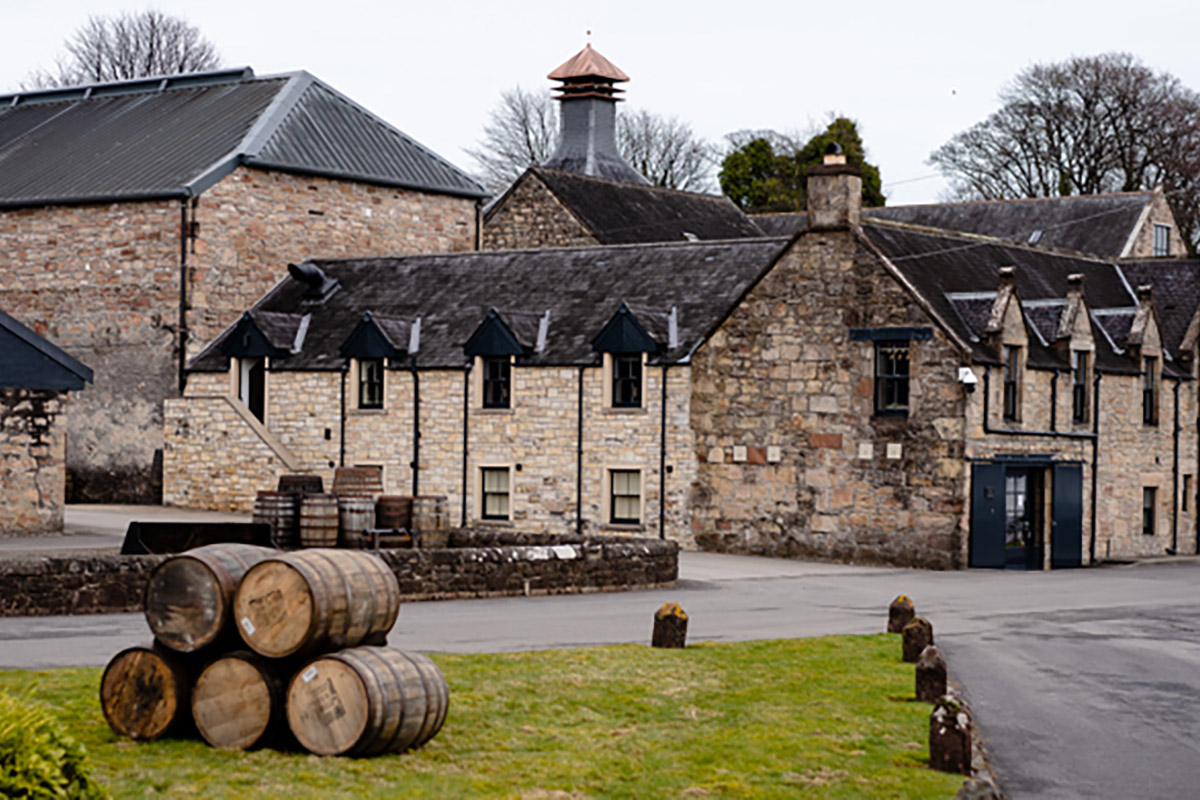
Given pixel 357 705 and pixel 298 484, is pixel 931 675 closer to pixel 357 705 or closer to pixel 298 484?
pixel 357 705

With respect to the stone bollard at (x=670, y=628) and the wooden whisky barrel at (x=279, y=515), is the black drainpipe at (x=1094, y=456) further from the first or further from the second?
the stone bollard at (x=670, y=628)

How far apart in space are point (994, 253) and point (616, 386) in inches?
347

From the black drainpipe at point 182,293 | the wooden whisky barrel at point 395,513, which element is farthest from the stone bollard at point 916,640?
the black drainpipe at point 182,293

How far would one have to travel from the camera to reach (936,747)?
11.3m

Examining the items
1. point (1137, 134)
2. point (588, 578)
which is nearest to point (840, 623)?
point (588, 578)

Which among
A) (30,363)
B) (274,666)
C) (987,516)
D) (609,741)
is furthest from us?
(987,516)

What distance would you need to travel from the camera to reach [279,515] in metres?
28.2

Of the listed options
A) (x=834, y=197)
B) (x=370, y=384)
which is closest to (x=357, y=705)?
(x=834, y=197)

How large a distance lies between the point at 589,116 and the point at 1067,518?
3328cm

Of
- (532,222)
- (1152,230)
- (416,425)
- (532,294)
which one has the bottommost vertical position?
(416,425)

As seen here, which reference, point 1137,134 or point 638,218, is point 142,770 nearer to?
point 638,218

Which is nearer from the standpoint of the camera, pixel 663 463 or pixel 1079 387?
pixel 663 463

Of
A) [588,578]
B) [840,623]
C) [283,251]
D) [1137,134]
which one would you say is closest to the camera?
[840,623]

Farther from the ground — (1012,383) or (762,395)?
(1012,383)
